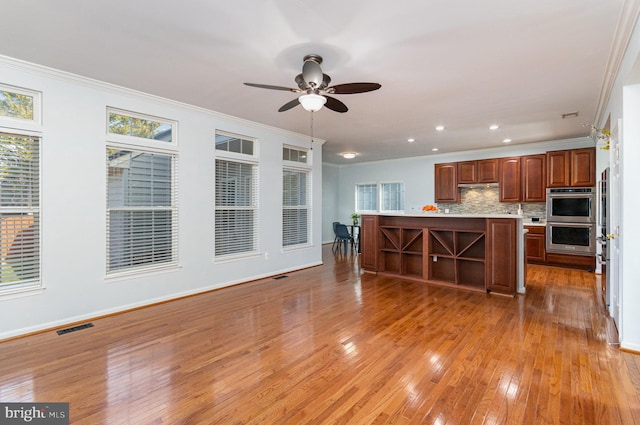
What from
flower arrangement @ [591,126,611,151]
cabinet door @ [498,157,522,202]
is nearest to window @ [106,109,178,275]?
flower arrangement @ [591,126,611,151]

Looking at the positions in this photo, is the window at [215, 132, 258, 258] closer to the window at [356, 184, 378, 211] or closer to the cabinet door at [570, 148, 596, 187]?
the window at [356, 184, 378, 211]

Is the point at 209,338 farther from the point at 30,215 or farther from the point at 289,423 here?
the point at 30,215

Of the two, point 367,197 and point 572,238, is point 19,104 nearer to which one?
point 367,197

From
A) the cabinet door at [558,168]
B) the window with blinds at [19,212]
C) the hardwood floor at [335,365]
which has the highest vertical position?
the cabinet door at [558,168]

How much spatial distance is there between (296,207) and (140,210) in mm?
2892

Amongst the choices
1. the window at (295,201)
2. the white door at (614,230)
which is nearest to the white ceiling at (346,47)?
the white door at (614,230)

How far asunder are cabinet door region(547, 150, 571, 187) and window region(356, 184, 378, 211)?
4364 millimetres

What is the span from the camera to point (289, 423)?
185 centimetres

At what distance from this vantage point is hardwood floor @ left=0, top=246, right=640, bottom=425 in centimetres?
197

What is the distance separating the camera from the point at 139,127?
13.1 ft

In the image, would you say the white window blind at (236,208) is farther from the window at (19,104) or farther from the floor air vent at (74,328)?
the window at (19,104)

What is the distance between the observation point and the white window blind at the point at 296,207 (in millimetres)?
6070

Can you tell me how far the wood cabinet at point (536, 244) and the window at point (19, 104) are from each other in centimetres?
808

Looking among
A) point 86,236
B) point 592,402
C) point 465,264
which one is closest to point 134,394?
point 86,236
